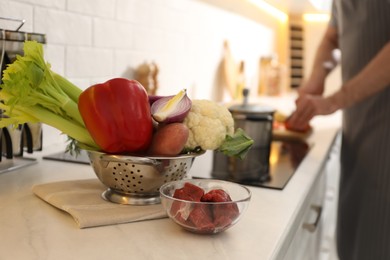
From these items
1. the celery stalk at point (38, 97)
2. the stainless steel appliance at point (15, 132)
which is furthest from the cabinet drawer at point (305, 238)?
the stainless steel appliance at point (15, 132)

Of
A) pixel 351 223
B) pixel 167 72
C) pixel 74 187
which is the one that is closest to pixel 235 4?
pixel 167 72

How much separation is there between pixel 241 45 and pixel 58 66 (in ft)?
5.07

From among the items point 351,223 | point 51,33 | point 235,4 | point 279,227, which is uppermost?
point 235,4

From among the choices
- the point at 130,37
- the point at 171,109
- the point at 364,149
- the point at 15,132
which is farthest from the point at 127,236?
the point at 364,149

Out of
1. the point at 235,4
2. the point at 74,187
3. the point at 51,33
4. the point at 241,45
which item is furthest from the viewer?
the point at 241,45

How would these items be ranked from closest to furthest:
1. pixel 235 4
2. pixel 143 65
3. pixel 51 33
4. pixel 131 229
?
pixel 131 229, pixel 51 33, pixel 143 65, pixel 235 4

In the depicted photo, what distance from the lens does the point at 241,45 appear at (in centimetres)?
254

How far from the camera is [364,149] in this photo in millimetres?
1432

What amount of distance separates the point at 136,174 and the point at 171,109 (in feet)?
0.37

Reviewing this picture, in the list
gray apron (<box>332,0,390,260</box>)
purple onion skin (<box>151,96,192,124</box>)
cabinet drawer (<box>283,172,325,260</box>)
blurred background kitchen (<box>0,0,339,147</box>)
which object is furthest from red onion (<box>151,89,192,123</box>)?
gray apron (<box>332,0,390,260</box>)

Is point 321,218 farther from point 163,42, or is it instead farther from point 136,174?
point 136,174

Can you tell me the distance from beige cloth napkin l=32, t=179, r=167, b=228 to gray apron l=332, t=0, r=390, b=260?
0.88 meters

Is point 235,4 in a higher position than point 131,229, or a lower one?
higher

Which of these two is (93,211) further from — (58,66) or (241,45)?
(241,45)
